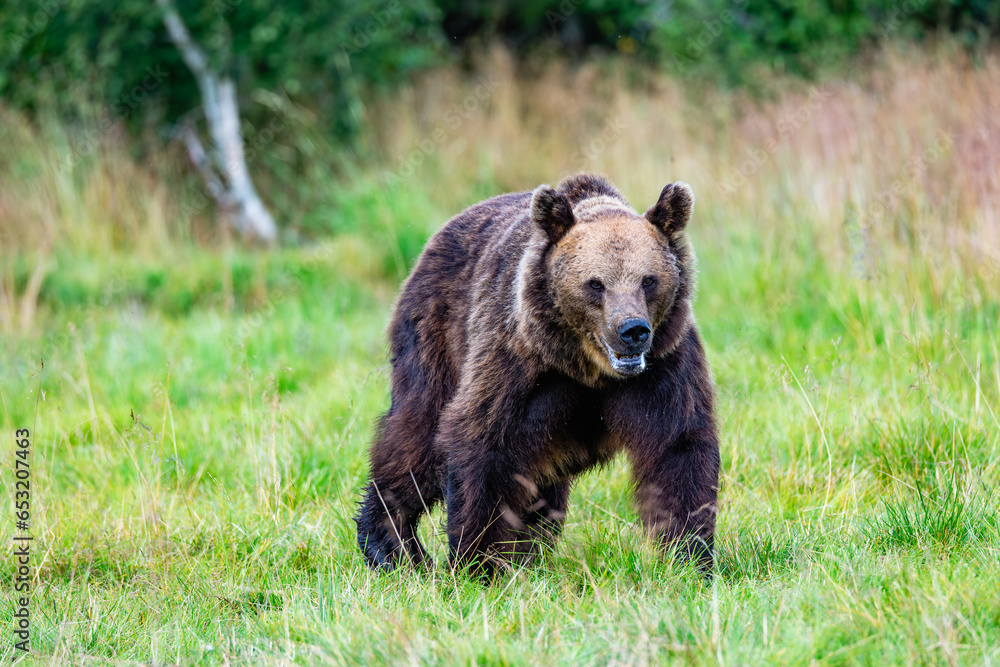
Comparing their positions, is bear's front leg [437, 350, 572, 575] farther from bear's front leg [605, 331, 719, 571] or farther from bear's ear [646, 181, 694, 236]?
bear's ear [646, 181, 694, 236]

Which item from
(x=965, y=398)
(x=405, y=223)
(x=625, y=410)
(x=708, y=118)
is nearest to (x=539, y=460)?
(x=625, y=410)

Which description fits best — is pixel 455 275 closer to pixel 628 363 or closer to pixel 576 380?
pixel 576 380

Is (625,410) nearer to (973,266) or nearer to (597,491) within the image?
(597,491)

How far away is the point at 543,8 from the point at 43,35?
7.46 metres

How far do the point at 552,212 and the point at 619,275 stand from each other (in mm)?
371

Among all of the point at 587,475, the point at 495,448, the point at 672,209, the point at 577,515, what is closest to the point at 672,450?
the point at 495,448

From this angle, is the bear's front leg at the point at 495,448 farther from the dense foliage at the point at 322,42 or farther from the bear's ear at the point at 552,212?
the dense foliage at the point at 322,42

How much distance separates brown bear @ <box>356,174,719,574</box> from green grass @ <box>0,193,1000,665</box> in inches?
8.2

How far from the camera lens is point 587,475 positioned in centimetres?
496

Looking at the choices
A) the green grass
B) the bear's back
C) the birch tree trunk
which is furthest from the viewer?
the birch tree trunk

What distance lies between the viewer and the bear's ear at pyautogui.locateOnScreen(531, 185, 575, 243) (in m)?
3.86

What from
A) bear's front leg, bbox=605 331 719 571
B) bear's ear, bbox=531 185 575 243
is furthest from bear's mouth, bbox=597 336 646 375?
bear's ear, bbox=531 185 575 243

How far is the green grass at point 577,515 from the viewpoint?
10.1 ft

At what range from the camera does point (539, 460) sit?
3936 millimetres
